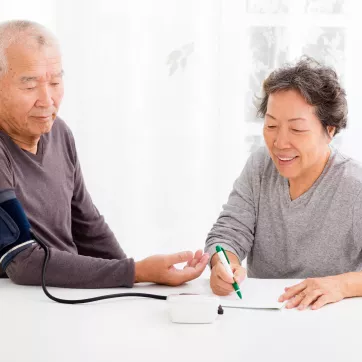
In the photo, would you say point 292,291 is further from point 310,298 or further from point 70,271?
point 70,271

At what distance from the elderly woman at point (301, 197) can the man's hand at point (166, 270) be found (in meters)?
0.18

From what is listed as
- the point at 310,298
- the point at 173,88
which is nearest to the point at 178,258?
the point at 310,298

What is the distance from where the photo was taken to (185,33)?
3.25m

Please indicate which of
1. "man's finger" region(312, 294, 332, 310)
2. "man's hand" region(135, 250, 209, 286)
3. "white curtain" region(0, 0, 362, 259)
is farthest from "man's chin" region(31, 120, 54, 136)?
"white curtain" region(0, 0, 362, 259)

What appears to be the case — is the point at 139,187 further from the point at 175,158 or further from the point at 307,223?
the point at 307,223

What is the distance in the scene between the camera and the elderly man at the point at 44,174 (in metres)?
1.63

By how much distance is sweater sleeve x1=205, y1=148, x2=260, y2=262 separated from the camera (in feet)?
6.42

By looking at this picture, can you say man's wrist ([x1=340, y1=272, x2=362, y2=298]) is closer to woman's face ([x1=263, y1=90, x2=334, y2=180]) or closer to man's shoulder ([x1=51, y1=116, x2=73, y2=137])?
woman's face ([x1=263, y1=90, x2=334, y2=180])

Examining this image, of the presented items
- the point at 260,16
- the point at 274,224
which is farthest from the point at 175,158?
the point at 274,224

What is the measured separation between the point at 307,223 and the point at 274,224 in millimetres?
99

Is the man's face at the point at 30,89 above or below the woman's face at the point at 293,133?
above

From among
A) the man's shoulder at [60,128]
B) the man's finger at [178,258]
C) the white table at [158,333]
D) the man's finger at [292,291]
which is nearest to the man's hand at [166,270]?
the man's finger at [178,258]

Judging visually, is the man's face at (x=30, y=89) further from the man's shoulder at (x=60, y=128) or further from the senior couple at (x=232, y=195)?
the man's shoulder at (x=60, y=128)

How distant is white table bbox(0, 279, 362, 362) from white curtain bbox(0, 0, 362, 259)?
178 centimetres
